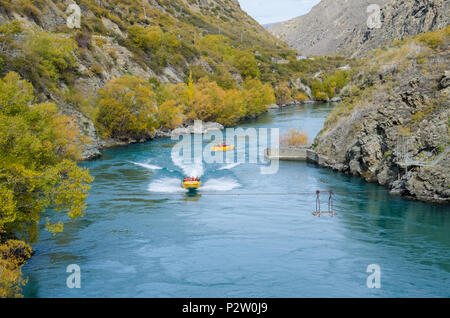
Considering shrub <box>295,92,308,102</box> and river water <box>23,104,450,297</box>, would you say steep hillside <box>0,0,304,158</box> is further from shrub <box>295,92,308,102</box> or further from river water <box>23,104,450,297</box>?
river water <box>23,104,450,297</box>

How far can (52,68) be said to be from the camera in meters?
68.1

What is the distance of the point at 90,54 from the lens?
272 feet

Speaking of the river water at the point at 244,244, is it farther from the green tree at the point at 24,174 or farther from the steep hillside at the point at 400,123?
the green tree at the point at 24,174

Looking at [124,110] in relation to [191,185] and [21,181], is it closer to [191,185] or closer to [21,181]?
[191,185]

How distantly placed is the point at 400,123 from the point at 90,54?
58981 mm

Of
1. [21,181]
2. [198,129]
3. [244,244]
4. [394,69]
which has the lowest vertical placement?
[244,244]

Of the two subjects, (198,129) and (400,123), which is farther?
(198,129)

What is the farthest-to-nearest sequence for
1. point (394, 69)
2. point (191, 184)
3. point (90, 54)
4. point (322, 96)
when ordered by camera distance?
point (322, 96)
point (90, 54)
point (394, 69)
point (191, 184)

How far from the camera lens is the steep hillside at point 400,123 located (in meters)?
37.9

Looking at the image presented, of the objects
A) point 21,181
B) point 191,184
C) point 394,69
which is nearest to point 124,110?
point 191,184

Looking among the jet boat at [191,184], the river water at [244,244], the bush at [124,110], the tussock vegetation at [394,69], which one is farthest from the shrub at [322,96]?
the jet boat at [191,184]

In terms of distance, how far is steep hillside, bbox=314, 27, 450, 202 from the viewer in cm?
3788

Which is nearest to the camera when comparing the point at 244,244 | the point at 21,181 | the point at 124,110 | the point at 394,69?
the point at 21,181
